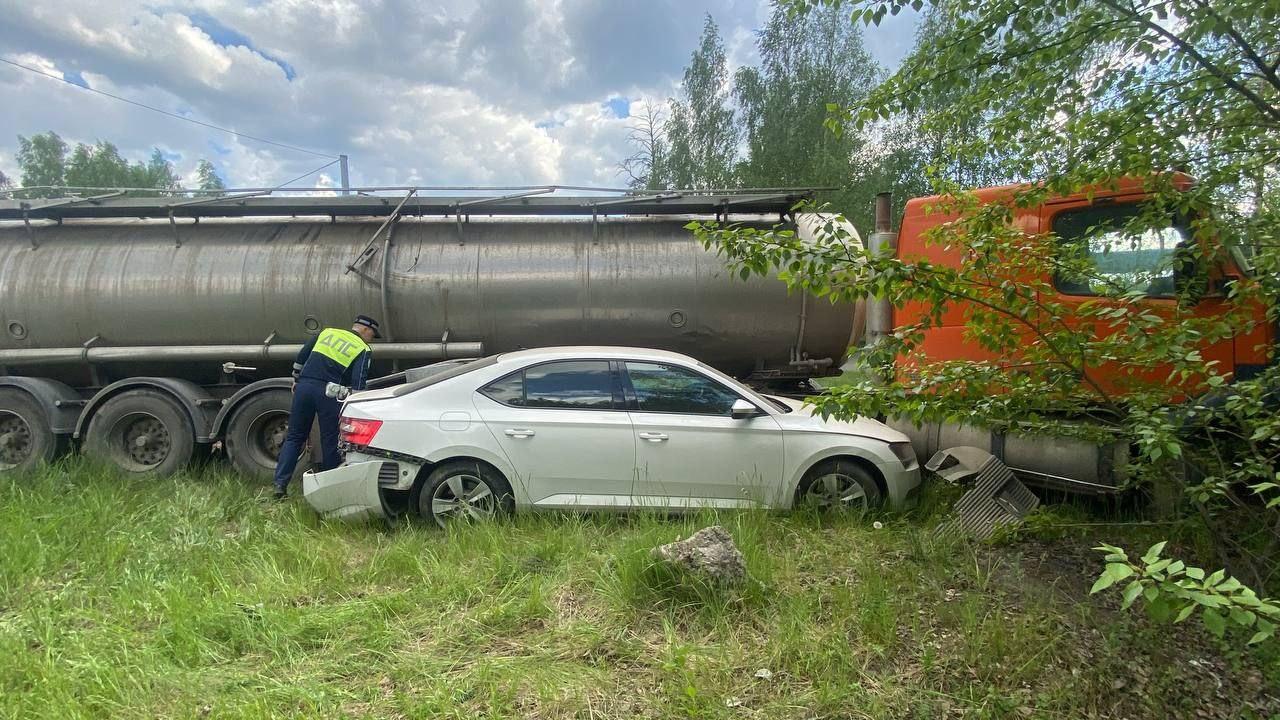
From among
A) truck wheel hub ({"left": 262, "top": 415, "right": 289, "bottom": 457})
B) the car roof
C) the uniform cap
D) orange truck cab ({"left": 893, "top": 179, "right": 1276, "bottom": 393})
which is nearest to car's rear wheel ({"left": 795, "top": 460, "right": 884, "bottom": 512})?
orange truck cab ({"left": 893, "top": 179, "right": 1276, "bottom": 393})

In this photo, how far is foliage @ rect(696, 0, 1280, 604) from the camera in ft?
7.87

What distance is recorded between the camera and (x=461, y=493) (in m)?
4.32

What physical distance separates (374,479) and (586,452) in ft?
4.82

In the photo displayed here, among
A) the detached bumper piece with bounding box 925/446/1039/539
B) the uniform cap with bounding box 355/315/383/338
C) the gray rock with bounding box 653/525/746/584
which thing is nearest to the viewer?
the gray rock with bounding box 653/525/746/584

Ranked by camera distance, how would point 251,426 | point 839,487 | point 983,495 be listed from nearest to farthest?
point 983,495
point 839,487
point 251,426

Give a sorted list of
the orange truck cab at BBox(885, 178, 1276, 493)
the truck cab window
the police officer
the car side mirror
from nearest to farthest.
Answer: the truck cab window → the orange truck cab at BBox(885, 178, 1276, 493) → the car side mirror → the police officer

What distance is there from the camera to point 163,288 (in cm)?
600

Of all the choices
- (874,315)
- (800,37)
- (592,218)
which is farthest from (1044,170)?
(800,37)

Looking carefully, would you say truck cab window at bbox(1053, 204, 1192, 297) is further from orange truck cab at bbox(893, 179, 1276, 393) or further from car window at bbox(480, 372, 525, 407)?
car window at bbox(480, 372, 525, 407)

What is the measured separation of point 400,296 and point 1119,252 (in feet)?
19.3

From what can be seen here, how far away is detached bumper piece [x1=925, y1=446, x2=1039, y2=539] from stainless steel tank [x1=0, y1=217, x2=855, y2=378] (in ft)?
6.01

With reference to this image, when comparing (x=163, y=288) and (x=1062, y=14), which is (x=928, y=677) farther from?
(x=163, y=288)

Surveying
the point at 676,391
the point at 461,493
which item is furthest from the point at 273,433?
the point at 676,391

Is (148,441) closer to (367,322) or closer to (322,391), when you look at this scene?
(322,391)
